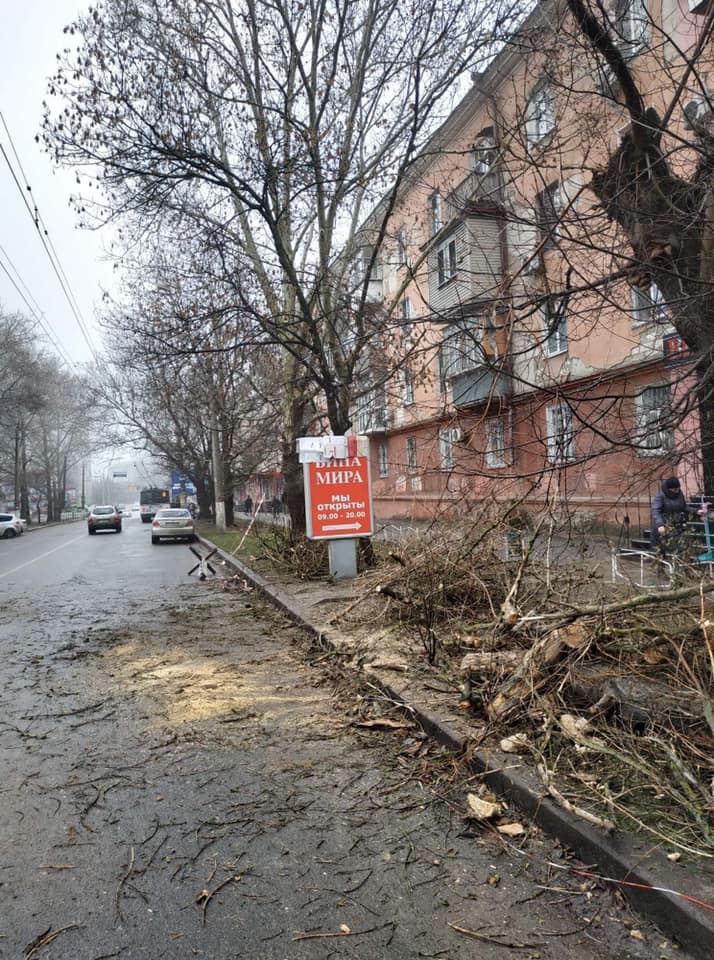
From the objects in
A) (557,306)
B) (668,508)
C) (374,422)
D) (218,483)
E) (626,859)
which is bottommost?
(626,859)

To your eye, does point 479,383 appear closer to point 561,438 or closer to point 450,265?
point 561,438

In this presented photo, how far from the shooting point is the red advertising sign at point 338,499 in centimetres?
1188

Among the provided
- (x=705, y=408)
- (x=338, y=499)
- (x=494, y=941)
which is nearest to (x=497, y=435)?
(x=705, y=408)

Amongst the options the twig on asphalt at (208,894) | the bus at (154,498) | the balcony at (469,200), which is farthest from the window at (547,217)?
the bus at (154,498)

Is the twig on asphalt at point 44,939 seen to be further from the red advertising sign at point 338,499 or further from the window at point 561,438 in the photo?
the red advertising sign at point 338,499

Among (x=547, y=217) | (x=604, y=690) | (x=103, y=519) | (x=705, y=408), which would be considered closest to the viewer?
(x=604, y=690)

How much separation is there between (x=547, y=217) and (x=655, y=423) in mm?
1623

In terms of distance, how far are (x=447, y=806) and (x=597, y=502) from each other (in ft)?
10.8

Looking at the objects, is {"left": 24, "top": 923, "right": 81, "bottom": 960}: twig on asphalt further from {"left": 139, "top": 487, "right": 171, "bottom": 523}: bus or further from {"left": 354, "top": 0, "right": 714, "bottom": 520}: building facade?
{"left": 139, "top": 487, "right": 171, "bottom": 523}: bus

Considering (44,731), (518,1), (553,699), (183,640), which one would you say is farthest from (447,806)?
(518,1)

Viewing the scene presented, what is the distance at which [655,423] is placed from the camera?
4.93 m

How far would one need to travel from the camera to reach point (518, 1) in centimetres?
939

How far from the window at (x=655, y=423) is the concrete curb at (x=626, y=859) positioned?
235 cm

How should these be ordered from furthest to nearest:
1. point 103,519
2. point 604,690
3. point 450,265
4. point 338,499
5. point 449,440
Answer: point 103,519 → point 338,499 → point 450,265 → point 449,440 → point 604,690
